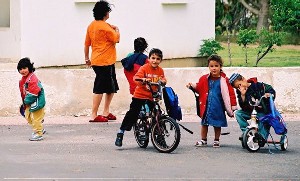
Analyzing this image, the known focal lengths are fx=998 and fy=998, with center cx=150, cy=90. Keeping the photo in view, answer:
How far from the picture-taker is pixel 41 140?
13.6 metres

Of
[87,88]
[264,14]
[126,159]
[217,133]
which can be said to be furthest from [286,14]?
[264,14]

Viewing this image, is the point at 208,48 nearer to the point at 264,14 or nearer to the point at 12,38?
the point at 12,38

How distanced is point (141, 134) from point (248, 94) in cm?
147

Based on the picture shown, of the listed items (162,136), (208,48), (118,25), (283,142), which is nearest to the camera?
(162,136)

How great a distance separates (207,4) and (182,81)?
4613 millimetres

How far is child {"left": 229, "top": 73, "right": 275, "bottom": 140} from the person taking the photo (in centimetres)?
1270

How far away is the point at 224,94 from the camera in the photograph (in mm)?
12812

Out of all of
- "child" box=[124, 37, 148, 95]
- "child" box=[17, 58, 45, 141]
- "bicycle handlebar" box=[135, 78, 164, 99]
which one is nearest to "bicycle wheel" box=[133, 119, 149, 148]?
"bicycle handlebar" box=[135, 78, 164, 99]

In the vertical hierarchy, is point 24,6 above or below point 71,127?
above

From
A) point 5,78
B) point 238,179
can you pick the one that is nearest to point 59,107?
point 5,78

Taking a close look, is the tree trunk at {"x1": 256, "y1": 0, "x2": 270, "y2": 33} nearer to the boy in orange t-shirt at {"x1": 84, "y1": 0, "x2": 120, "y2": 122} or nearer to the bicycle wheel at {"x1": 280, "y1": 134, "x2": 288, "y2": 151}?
the boy in orange t-shirt at {"x1": 84, "y1": 0, "x2": 120, "y2": 122}

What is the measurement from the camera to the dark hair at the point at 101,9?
50.3 ft

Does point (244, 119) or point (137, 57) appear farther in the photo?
point (137, 57)

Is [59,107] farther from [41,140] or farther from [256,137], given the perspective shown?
[256,137]
